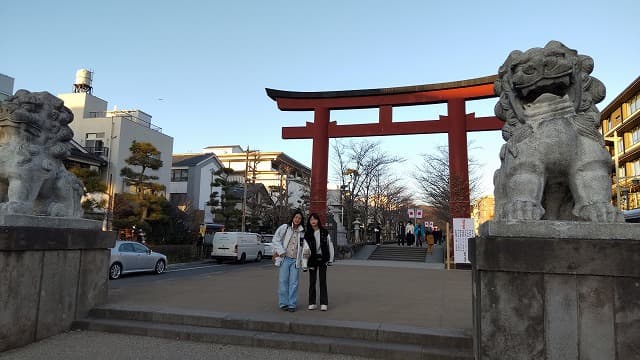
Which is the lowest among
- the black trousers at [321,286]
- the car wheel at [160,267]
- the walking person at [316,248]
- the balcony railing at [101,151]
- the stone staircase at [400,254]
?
the car wheel at [160,267]

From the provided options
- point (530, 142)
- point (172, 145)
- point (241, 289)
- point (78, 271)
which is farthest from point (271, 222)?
point (530, 142)

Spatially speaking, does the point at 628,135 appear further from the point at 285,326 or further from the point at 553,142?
the point at 285,326

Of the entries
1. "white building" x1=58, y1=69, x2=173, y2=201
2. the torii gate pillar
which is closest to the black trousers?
the torii gate pillar

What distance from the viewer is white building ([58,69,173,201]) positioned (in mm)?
30250

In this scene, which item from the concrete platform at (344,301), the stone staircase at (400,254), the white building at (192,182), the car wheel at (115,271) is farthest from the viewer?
the white building at (192,182)

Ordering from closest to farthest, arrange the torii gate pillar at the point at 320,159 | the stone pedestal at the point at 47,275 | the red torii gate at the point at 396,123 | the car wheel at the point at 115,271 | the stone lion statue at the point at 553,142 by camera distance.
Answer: the stone lion statue at the point at 553,142 < the stone pedestal at the point at 47,275 < the car wheel at the point at 115,271 < the red torii gate at the point at 396,123 < the torii gate pillar at the point at 320,159

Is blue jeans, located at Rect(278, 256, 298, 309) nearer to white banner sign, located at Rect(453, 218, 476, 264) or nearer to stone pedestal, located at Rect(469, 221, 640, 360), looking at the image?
stone pedestal, located at Rect(469, 221, 640, 360)

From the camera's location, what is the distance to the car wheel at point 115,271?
562 inches

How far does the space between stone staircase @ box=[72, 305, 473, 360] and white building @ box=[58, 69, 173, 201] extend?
24947 millimetres

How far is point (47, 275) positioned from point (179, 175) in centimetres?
3903

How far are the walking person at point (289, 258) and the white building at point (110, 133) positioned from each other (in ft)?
82.4

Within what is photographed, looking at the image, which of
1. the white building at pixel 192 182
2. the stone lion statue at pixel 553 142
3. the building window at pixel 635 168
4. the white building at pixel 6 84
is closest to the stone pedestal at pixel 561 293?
the stone lion statue at pixel 553 142

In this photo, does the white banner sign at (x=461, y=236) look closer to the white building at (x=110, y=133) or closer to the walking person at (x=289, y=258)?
the walking person at (x=289, y=258)

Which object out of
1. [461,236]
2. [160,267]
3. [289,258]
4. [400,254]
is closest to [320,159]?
[461,236]
